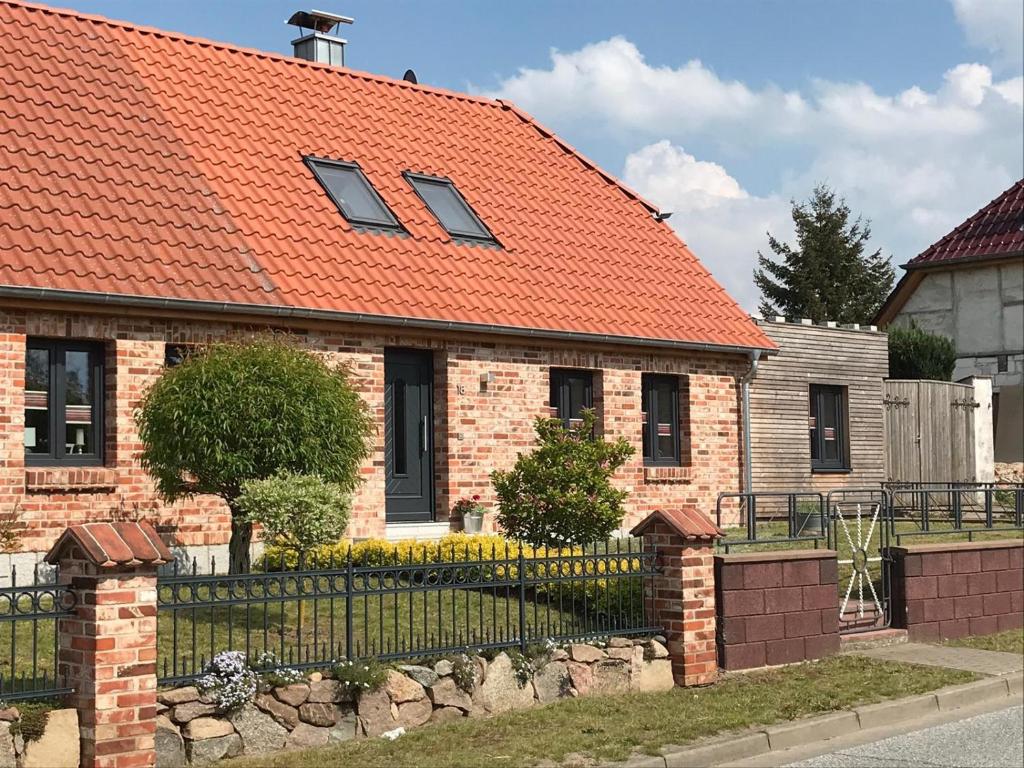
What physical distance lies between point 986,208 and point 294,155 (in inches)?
849

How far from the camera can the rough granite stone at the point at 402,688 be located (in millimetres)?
9914

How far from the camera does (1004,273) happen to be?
1296 inches

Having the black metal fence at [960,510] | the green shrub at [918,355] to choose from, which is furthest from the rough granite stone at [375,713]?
the green shrub at [918,355]

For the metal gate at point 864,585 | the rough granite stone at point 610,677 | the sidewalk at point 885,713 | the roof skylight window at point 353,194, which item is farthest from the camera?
the roof skylight window at point 353,194

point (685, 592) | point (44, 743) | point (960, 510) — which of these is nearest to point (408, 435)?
point (685, 592)

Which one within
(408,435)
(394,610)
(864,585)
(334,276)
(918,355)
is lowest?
(864,585)

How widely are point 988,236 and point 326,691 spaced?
2743 cm

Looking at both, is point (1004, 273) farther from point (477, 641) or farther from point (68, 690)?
point (68, 690)

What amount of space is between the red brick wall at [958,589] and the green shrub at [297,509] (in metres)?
5.87

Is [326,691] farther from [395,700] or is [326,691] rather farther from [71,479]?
[71,479]

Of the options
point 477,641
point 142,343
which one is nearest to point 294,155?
point 142,343

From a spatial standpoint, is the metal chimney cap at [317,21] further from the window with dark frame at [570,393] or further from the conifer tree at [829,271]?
the conifer tree at [829,271]

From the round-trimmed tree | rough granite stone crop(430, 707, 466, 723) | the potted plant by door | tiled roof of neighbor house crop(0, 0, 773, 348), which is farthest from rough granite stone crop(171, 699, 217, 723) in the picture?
the potted plant by door

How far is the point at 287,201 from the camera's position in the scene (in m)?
17.5
